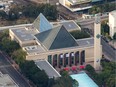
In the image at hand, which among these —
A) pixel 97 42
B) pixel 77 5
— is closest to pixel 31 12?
pixel 77 5

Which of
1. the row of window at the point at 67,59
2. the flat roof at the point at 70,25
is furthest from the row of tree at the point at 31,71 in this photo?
the flat roof at the point at 70,25

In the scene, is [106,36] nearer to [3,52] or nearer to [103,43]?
[103,43]

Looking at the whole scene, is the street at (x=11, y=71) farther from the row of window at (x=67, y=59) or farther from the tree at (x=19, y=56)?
the row of window at (x=67, y=59)

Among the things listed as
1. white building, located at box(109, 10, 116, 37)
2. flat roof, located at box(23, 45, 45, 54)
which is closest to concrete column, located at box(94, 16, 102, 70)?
flat roof, located at box(23, 45, 45, 54)

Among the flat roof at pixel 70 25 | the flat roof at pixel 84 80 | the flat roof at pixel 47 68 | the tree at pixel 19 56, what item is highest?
the flat roof at pixel 70 25

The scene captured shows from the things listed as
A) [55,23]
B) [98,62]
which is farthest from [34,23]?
[98,62]

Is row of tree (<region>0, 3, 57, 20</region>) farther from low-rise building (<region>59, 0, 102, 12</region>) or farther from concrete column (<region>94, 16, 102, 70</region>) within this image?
concrete column (<region>94, 16, 102, 70</region>)
